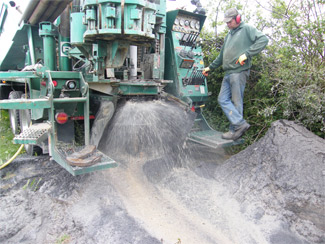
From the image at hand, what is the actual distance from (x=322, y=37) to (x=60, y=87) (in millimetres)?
3553

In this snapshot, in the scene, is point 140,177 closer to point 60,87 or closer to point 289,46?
point 60,87

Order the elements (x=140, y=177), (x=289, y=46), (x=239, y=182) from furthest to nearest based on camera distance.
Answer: (x=289, y=46)
(x=140, y=177)
(x=239, y=182)

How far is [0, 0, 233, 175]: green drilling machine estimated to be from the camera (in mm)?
3078

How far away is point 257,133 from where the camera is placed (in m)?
4.55

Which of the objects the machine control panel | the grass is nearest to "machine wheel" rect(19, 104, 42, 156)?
the grass

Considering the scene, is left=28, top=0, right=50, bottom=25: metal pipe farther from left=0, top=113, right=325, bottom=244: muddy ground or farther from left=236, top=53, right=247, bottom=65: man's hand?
left=236, top=53, right=247, bottom=65: man's hand

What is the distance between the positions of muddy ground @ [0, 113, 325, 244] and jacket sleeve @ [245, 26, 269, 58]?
100cm

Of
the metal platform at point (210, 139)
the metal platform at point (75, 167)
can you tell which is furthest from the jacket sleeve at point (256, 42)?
the metal platform at point (75, 167)

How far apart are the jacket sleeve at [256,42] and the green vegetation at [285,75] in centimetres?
48

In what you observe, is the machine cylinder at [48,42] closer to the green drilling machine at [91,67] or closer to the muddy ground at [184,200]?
the green drilling machine at [91,67]

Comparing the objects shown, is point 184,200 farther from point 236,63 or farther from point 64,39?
point 64,39

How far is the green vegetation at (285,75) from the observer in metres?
3.66

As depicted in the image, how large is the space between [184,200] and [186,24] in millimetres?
2932

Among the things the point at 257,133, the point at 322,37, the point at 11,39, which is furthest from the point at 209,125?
the point at 11,39
